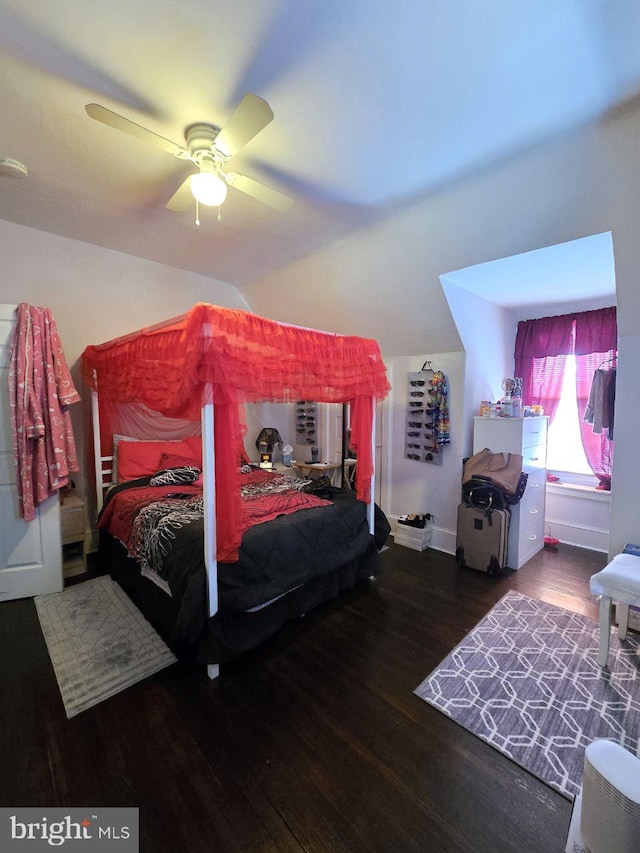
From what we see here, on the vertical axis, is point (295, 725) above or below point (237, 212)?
below

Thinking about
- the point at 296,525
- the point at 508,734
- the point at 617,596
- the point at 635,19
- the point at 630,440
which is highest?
the point at 635,19

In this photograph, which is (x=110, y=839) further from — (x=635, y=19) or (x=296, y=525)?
(x=635, y=19)

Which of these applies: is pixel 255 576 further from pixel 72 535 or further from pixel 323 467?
pixel 323 467

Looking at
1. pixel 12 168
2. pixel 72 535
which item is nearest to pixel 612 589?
pixel 72 535

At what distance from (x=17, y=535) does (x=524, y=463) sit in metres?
4.18

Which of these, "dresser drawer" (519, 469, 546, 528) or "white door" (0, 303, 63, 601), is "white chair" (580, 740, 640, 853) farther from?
"white door" (0, 303, 63, 601)

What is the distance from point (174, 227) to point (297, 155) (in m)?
1.39

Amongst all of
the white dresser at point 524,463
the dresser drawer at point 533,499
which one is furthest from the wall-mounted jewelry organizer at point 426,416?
the dresser drawer at point 533,499

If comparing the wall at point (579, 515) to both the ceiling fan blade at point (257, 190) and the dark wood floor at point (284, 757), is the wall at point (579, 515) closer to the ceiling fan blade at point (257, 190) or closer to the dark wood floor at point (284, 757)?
the dark wood floor at point (284, 757)

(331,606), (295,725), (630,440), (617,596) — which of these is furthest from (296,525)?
(630,440)

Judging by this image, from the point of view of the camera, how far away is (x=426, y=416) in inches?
148

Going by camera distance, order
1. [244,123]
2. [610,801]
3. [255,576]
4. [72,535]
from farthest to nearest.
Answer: [72,535] → [255,576] → [244,123] → [610,801]

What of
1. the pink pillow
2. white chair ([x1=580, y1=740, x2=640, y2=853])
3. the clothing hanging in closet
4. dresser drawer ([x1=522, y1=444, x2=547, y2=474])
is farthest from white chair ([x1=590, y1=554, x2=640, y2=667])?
the pink pillow

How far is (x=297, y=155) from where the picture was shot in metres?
1.99
